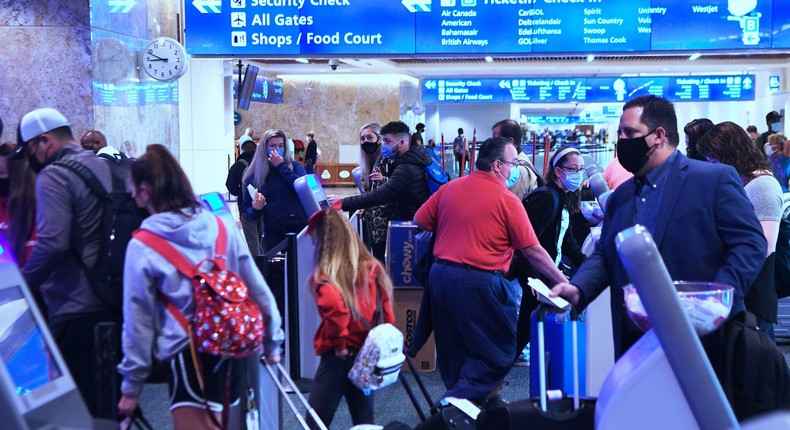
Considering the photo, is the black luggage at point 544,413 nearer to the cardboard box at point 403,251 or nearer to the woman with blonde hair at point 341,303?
the woman with blonde hair at point 341,303

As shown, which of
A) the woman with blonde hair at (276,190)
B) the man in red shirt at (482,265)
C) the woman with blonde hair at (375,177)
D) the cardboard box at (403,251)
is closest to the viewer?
the man in red shirt at (482,265)

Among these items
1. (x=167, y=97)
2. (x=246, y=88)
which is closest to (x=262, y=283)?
(x=167, y=97)

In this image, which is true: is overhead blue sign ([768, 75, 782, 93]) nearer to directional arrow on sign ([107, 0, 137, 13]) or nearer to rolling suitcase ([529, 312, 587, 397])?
directional arrow on sign ([107, 0, 137, 13])

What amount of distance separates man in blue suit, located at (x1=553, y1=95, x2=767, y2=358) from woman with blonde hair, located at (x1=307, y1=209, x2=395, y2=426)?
3.53 feet

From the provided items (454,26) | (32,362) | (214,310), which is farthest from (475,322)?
(454,26)

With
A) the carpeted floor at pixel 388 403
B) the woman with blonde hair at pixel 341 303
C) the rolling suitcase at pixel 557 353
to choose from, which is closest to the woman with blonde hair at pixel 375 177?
the carpeted floor at pixel 388 403

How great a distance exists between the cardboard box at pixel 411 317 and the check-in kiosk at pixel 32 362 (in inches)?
170

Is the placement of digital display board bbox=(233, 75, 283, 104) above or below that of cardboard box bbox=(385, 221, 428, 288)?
above

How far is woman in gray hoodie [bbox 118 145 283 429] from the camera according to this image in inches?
126

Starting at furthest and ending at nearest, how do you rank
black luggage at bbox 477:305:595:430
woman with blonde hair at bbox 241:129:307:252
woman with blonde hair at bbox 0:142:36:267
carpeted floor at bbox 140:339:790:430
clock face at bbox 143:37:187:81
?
1. clock face at bbox 143:37:187:81
2. woman with blonde hair at bbox 241:129:307:252
3. carpeted floor at bbox 140:339:790:430
4. woman with blonde hair at bbox 0:142:36:267
5. black luggage at bbox 477:305:595:430

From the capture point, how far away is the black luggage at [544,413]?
2.64m

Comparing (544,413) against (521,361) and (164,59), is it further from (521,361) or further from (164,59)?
(164,59)

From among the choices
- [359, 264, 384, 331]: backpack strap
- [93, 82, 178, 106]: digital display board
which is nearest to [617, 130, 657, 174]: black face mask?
[359, 264, 384, 331]: backpack strap

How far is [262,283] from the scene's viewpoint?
11.7 ft
